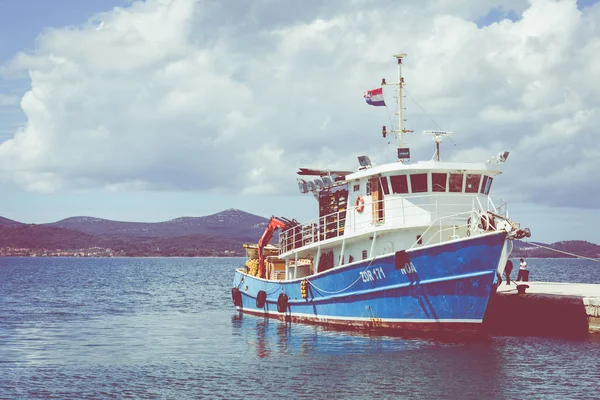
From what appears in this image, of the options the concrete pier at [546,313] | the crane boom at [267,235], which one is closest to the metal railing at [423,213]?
the concrete pier at [546,313]

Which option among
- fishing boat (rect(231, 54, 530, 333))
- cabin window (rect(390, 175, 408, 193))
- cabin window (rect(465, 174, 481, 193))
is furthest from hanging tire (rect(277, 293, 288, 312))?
cabin window (rect(465, 174, 481, 193))

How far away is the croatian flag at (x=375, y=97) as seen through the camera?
2892 cm

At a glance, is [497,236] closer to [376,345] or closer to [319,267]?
[376,345]

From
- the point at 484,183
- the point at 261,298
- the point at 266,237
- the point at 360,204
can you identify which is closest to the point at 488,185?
the point at 484,183

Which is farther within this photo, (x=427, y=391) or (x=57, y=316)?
(x=57, y=316)

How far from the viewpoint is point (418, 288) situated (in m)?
25.0

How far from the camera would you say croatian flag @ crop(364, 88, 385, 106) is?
28922mm

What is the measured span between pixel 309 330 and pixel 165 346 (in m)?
5.77

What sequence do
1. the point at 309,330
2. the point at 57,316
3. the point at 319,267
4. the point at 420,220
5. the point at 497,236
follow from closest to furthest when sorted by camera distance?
1. the point at 497,236
2. the point at 420,220
3. the point at 309,330
4. the point at 319,267
5. the point at 57,316

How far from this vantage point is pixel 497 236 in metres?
23.3

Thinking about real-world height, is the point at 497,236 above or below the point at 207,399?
above

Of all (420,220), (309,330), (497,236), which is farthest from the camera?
(309,330)

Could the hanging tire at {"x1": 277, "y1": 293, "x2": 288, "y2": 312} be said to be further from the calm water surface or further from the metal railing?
the metal railing

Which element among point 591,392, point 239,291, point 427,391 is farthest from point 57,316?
point 591,392
